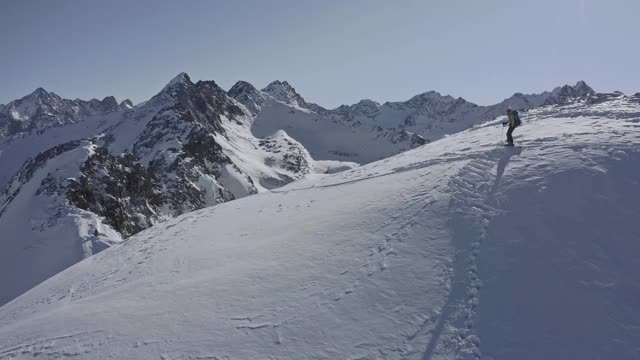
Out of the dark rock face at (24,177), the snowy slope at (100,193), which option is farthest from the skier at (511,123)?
the dark rock face at (24,177)

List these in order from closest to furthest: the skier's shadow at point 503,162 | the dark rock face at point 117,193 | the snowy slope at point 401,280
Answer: the snowy slope at point 401,280
the skier's shadow at point 503,162
the dark rock face at point 117,193

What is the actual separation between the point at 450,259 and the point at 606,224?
494 centimetres

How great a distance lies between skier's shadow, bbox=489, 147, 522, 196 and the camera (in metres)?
16.3

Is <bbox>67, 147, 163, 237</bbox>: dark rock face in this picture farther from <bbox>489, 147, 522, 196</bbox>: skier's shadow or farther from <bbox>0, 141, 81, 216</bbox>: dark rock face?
<bbox>489, 147, 522, 196</bbox>: skier's shadow

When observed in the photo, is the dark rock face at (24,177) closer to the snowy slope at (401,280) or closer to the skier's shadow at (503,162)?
the snowy slope at (401,280)

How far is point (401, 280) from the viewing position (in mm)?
11367

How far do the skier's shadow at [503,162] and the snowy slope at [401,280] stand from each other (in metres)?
0.11

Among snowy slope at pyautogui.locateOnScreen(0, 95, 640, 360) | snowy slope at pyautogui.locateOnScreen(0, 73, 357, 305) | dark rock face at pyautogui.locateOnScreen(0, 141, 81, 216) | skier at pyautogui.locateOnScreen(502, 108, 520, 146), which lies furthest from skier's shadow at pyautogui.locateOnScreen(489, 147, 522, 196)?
dark rock face at pyautogui.locateOnScreen(0, 141, 81, 216)

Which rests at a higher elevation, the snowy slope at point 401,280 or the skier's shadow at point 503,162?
the skier's shadow at point 503,162

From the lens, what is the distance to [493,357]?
860 centimetres

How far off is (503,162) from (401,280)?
400 inches

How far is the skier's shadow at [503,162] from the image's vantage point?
1627 centimetres

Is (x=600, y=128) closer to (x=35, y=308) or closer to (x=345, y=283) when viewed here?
(x=345, y=283)

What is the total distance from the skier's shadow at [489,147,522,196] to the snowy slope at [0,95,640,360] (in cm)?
11
